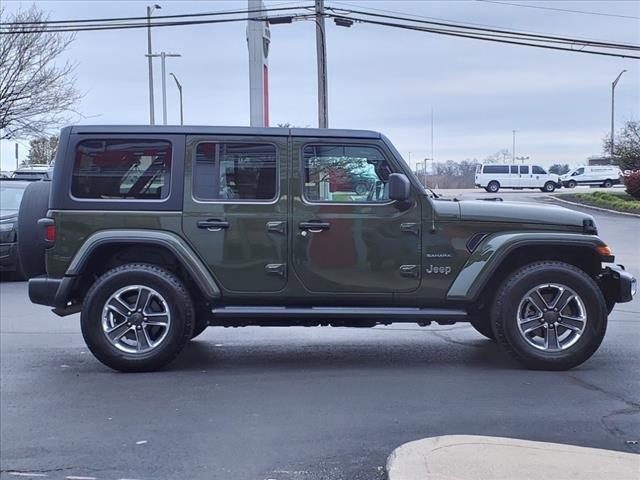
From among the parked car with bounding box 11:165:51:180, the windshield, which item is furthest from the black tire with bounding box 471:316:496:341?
the windshield

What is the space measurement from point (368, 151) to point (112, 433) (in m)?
3.11

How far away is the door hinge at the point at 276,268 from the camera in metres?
5.84

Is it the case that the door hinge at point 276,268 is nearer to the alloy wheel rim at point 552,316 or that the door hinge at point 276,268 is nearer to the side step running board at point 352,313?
the side step running board at point 352,313

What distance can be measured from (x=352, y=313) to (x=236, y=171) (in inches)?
63.2

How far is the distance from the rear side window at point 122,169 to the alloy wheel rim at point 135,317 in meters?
0.84

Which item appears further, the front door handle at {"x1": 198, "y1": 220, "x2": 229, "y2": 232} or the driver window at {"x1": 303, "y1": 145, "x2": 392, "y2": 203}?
the driver window at {"x1": 303, "y1": 145, "x2": 392, "y2": 203}

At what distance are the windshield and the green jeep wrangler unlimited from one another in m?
6.13

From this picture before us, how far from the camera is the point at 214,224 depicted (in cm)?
578

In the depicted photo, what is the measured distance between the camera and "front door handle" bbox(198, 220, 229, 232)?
228 inches

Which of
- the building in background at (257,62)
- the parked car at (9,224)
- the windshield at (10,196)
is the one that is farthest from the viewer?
the building in background at (257,62)

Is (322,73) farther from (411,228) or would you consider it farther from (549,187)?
(549,187)

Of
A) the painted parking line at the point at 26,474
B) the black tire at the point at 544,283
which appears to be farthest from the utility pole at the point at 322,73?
the painted parking line at the point at 26,474

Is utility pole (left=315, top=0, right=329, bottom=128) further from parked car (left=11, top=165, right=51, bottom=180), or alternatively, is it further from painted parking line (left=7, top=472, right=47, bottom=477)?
painted parking line (left=7, top=472, right=47, bottom=477)

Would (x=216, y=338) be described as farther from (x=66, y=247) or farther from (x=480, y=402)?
(x=480, y=402)
